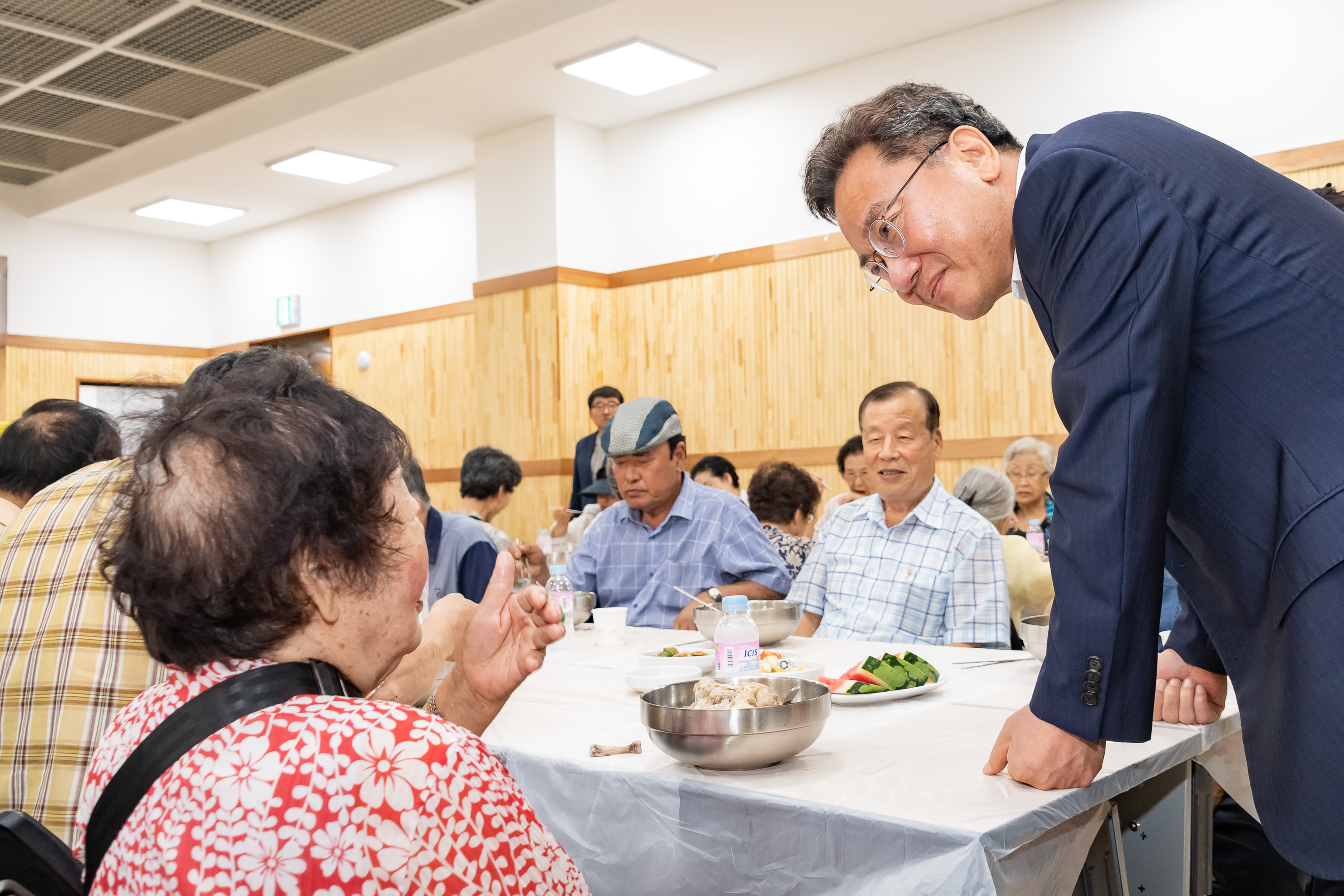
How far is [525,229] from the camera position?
7699mm

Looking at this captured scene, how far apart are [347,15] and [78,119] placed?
301 centimetres

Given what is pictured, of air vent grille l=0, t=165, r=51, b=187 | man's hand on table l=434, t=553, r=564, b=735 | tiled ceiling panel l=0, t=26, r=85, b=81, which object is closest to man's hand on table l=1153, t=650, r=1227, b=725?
man's hand on table l=434, t=553, r=564, b=735

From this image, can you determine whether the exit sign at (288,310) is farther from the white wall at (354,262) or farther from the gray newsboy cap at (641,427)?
the gray newsboy cap at (641,427)

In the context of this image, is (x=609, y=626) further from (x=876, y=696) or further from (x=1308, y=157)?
(x=1308, y=157)

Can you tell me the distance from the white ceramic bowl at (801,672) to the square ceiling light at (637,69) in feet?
16.2

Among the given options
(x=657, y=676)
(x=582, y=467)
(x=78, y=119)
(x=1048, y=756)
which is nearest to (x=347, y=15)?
(x=78, y=119)

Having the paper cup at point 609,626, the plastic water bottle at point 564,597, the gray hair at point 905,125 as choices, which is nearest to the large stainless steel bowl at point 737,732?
the gray hair at point 905,125

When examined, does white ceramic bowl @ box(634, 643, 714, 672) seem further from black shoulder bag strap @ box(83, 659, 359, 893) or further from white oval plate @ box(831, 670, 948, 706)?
black shoulder bag strap @ box(83, 659, 359, 893)

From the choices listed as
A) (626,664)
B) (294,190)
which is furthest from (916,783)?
(294,190)

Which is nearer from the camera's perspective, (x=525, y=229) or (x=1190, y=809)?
(x=1190, y=809)

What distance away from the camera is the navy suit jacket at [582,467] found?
722cm

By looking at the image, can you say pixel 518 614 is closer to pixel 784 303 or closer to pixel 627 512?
pixel 627 512

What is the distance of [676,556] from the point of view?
3.64 meters

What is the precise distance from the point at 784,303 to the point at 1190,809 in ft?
18.1
